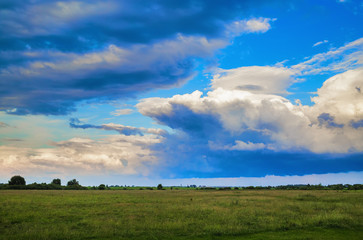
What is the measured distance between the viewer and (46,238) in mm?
20656

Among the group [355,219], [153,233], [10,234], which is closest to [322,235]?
[355,219]

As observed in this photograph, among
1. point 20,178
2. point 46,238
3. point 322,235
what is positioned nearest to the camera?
point 46,238

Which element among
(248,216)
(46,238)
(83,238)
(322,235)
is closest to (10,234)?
(46,238)

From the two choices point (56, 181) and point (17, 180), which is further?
point (56, 181)

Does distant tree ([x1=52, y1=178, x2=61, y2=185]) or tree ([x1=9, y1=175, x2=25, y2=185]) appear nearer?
tree ([x1=9, y1=175, x2=25, y2=185])

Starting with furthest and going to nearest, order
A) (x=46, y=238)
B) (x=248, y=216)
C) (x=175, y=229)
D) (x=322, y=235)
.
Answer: (x=248, y=216) → (x=175, y=229) → (x=322, y=235) → (x=46, y=238)

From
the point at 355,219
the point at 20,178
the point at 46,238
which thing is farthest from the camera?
the point at 20,178

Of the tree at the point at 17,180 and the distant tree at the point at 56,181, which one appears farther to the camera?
the distant tree at the point at 56,181

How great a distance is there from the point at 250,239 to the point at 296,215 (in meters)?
13.9

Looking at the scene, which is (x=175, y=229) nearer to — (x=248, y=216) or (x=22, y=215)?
(x=248, y=216)

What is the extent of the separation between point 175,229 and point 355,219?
19.3 m

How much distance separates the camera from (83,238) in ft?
69.8

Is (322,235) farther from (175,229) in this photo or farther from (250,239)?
(175,229)

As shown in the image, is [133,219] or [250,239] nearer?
[250,239]
